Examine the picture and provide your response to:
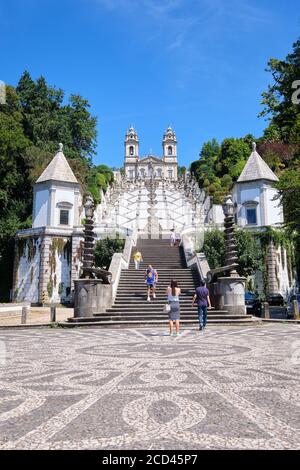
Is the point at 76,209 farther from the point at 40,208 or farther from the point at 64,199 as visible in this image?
the point at 40,208

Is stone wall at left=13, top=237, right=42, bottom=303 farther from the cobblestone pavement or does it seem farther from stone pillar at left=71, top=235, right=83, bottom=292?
the cobblestone pavement

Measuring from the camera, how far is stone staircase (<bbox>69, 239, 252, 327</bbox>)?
14.8 m

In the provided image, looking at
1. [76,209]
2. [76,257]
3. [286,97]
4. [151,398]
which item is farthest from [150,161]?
[151,398]

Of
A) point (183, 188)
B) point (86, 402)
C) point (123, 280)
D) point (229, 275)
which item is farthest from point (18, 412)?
point (183, 188)

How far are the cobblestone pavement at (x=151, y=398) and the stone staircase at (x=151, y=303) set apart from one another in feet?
20.5

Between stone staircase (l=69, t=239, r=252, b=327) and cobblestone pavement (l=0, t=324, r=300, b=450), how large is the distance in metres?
6.25

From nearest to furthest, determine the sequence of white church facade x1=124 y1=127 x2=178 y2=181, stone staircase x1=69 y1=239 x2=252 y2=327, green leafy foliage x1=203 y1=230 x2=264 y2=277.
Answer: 1. stone staircase x1=69 y1=239 x2=252 y2=327
2. green leafy foliage x1=203 y1=230 x2=264 y2=277
3. white church facade x1=124 y1=127 x2=178 y2=181

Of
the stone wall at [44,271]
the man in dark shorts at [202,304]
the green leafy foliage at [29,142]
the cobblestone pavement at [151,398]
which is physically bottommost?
the cobblestone pavement at [151,398]

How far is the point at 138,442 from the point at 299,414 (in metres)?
1.82

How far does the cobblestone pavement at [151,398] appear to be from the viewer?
123 inches

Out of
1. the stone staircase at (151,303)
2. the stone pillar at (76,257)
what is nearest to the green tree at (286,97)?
the stone staircase at (151,303)

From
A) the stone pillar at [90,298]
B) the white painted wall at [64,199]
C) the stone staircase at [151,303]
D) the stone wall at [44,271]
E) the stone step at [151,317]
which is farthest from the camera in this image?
the white painted wall at [64,199]

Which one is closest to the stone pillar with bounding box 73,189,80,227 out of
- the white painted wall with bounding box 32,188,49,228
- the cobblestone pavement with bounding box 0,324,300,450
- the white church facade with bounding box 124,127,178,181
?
the white painted wall with bounding box 32,188,49,228

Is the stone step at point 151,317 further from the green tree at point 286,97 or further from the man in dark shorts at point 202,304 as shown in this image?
the green tree at point 286,97
